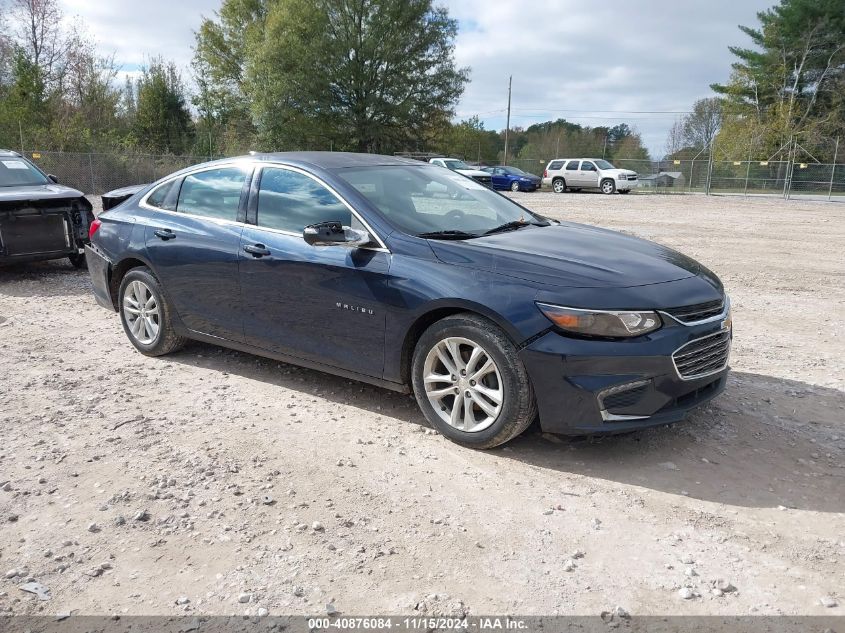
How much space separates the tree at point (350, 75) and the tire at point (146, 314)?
37404 millimetres

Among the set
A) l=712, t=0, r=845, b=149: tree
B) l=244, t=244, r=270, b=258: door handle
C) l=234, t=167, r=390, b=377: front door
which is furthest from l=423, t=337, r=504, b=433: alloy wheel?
l=712, t=0, r=845, b=149: tree

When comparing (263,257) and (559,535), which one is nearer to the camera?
(559,535)

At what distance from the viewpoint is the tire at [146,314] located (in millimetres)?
5441

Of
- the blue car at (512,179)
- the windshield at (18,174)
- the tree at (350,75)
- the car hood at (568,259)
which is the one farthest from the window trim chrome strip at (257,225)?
the tree at (350,75)

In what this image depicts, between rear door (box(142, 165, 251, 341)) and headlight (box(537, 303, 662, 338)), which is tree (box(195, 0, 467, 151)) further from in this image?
headlight (box(537, 303, 662, 338))

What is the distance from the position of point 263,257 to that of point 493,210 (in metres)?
1.68

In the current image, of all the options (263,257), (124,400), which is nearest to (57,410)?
(124,400)

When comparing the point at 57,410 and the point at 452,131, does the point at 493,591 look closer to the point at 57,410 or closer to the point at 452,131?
the point at 57,410

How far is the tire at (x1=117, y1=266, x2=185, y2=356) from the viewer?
5.44m

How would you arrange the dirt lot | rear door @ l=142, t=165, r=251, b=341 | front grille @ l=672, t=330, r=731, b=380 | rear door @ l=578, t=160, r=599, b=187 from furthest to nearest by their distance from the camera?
rear door @ l=578, t=160, r=599, b=187
rear door @ l=142, t=165, r=251, b=341
front grille @ l=672, t=330, r=731, b=380
the dirt lot

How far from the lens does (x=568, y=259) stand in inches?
153

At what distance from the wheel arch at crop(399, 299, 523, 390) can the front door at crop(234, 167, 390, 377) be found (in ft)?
0.53

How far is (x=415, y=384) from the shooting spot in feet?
13.4

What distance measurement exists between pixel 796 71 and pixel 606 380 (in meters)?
50.5
